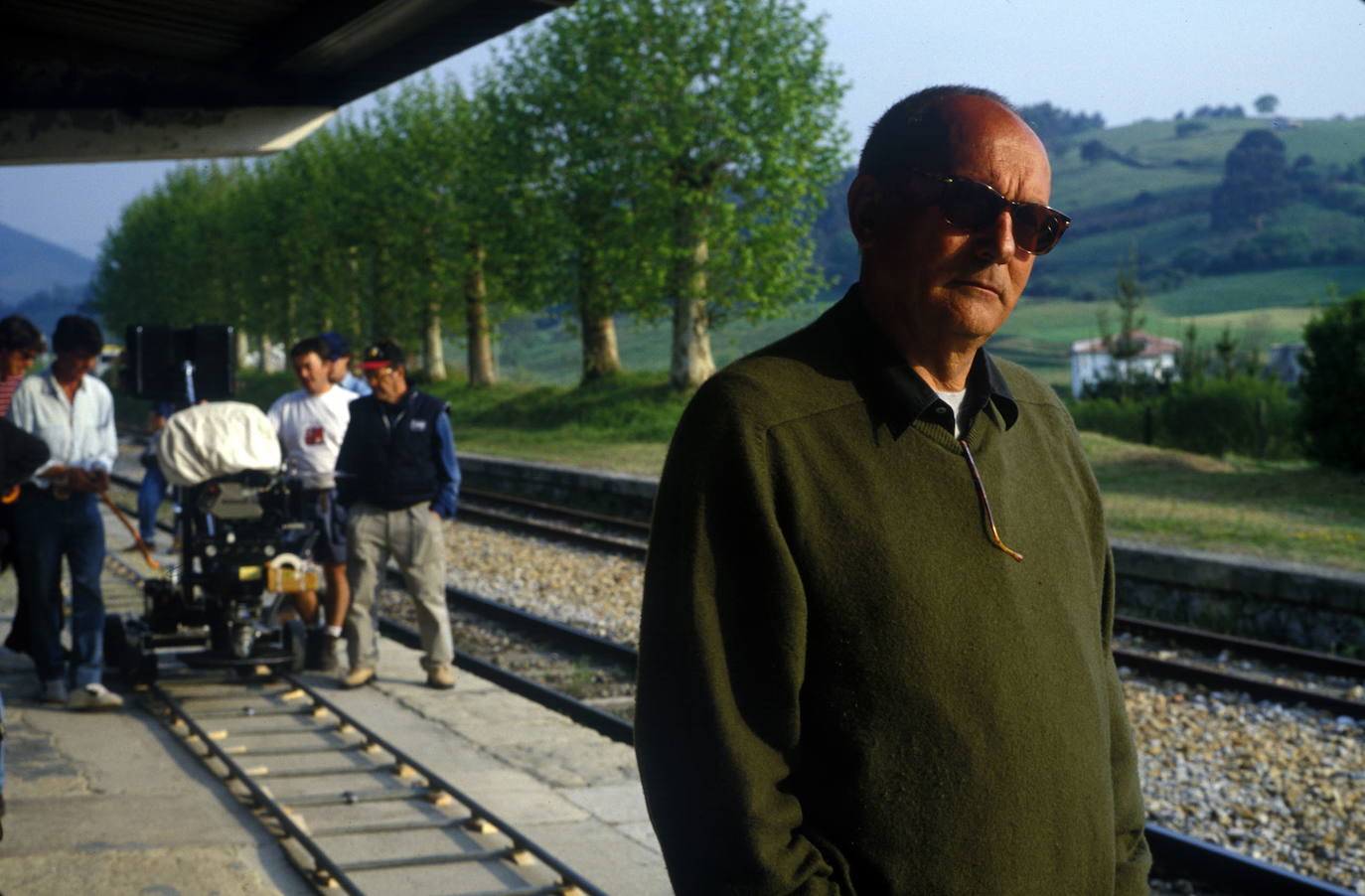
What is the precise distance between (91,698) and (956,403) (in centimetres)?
760

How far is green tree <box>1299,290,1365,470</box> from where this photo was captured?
Answer: 60.7 ft

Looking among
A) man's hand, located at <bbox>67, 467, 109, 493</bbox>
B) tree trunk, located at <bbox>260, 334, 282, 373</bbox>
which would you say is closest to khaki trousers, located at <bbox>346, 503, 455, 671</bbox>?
man's hand, located at <bbox>67, 467, 109, 493</bbox>

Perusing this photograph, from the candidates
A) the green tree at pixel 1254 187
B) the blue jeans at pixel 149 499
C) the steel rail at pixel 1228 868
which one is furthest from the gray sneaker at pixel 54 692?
the green tree at pixel 1254 187

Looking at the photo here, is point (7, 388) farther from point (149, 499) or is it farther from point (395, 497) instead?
point (149, 499)

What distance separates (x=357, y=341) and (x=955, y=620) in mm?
53822

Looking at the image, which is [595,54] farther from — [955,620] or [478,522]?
[955,620]

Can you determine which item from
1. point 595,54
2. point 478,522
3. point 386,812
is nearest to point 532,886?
point 386,812

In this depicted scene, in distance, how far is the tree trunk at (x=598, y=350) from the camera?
3893 centimetres

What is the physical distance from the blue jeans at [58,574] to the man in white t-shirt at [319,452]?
149 centimetres

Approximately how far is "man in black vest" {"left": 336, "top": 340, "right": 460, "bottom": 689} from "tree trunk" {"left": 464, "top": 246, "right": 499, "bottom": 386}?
36.6 m

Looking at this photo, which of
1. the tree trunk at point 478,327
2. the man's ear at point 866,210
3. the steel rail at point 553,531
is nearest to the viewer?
the man's ear at point 866,210

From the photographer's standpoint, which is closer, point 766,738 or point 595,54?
point 766,738

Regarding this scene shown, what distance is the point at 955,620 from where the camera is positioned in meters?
2.03

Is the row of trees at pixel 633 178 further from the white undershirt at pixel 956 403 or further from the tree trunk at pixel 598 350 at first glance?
the white undershirt at pixel 956 403
